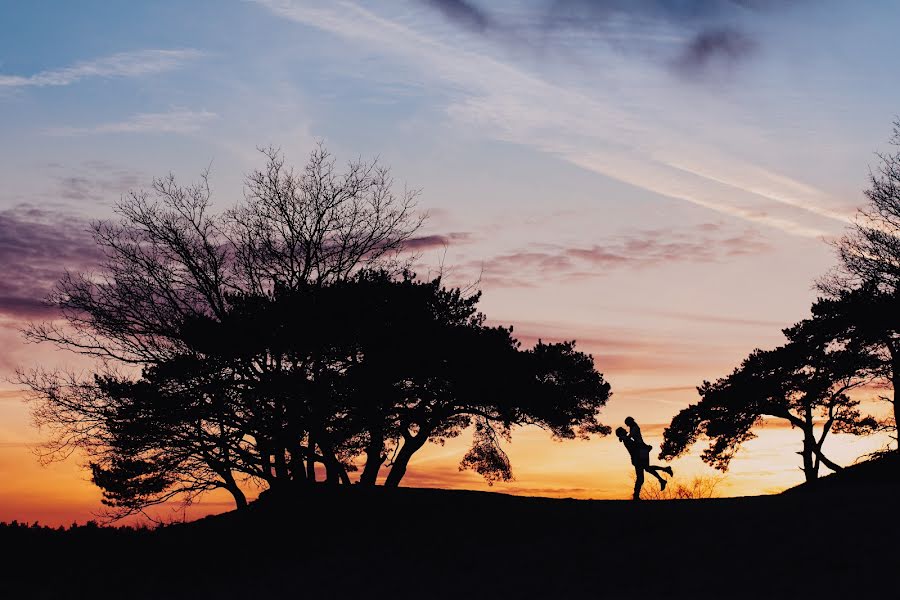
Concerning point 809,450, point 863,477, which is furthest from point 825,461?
point 863,477

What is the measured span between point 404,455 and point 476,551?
10310mm

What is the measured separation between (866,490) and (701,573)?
873cm

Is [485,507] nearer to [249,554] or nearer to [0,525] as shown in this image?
[249,554]

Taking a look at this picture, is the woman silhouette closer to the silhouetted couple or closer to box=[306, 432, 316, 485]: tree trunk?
the silhouetted couple

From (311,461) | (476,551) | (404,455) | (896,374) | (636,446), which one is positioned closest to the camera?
(476,551)

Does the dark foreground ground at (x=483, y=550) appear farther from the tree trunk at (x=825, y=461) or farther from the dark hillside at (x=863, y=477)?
the tree trunk at (x=825, y=461)

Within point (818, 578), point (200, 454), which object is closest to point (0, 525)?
point (200, 454)

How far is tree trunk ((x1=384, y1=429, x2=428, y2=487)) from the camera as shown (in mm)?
28961

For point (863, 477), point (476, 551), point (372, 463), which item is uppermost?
point (372, 463)

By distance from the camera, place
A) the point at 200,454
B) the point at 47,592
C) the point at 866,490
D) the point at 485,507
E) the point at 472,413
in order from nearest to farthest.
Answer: the point at 47,592 < the point at 866,490 < the point at 485,507 < the point at 200,454 < the point at 472,413

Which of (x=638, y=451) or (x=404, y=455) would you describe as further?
(x=404, y=455)

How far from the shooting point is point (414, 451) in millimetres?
29312

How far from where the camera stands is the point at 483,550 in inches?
759

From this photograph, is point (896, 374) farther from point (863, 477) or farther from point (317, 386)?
point (317, 386)
